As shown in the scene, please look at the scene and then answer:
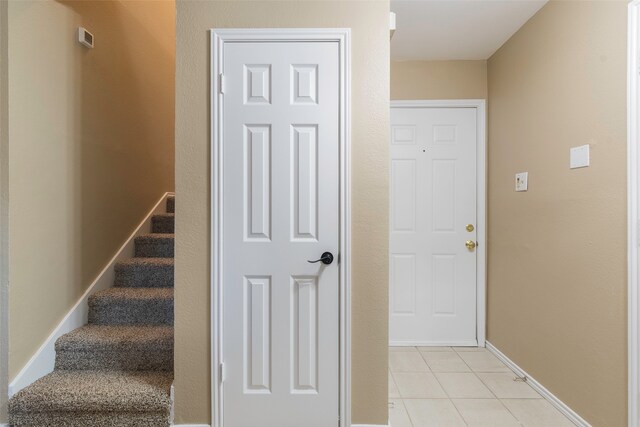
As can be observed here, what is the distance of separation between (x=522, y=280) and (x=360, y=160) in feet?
5.57

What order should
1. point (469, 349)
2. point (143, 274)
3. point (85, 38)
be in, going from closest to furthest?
point (85, 38), point (143, 274), point (469, 349)

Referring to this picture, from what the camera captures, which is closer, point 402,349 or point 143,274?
point 143,274

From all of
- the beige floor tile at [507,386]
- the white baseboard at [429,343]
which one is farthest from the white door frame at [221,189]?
the white baseboard at [429,343]

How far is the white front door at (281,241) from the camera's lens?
5.84 ft

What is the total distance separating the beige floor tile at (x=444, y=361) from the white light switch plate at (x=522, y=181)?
1441mm

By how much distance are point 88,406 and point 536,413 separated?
2521 millimetres

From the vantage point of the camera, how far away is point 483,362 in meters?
2.79

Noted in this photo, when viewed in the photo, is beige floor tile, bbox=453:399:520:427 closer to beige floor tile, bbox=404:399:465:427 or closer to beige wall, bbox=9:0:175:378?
beige floor tile, bbox=404:399:465:427

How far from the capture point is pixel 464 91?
3.09 m

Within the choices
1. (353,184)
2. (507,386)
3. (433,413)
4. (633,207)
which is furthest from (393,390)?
(633,207)

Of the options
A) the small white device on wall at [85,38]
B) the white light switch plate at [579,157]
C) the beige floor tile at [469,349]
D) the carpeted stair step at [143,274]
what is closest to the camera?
the white light switch plate at [579,157]

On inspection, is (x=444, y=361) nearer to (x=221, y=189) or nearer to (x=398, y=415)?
(x=398, y=415)

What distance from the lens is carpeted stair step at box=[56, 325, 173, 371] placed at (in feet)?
6.48

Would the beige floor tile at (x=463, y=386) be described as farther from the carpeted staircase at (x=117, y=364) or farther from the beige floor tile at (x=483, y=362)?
the carpeted staircase at (x=117, y=364)
